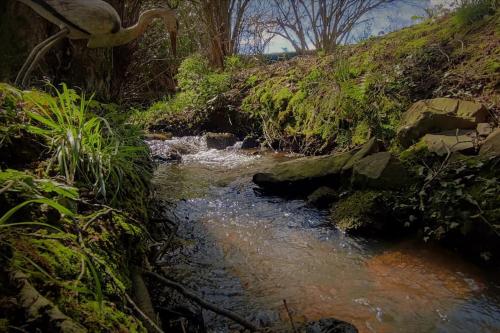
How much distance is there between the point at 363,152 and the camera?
408 cm

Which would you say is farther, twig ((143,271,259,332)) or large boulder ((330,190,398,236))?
large boulder ((330,190,398,236))

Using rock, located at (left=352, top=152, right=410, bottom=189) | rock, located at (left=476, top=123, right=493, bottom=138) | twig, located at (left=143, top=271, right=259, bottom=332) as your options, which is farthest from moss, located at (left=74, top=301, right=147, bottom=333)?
rock, located at (left=476, top=123, right=493, bottom=138)

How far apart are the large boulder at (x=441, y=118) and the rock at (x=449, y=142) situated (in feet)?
0.44

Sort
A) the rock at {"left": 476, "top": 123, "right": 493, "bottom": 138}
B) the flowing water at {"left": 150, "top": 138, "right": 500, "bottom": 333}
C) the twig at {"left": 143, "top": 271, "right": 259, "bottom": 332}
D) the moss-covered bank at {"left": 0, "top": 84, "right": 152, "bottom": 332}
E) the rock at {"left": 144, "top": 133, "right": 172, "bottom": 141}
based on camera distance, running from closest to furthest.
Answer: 1. the moss-covered bank at {"left": 0, "top": 84, "right": 152, "bottom": 332}
2. the twig at {"left": 143, "top": 271, "right": 259, "bottom": 332}
3. the flowing water at {"left": 150, "top": 138, "right": 500, "bottom": 333}
4. the rock at {"left": 476, "top": 123, "right": 493, "bottom": 138}
5. the rock at {"left": 144, "top": 133, "right": 172, "bottom": 141}

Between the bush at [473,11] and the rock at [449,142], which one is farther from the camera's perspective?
the bush at [473,11]

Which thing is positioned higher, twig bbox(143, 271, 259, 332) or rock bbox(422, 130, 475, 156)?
rock bbox(422, 130, 475, 156)

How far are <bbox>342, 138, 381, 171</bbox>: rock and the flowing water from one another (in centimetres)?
58

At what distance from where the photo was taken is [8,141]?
5.63 ft

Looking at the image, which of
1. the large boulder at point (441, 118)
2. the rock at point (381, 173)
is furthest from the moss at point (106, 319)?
the large boulder at point (441, 118)

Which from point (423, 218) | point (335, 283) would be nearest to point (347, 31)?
point (423, 218)

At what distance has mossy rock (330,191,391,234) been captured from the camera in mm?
3254

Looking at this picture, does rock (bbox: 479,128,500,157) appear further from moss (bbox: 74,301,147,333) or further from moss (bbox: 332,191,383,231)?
moss (bbox: 74,301,147,333)

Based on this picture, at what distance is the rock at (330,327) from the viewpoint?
1817 millimetres

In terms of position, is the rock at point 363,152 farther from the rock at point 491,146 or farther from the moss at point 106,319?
the moss at point 106,319
